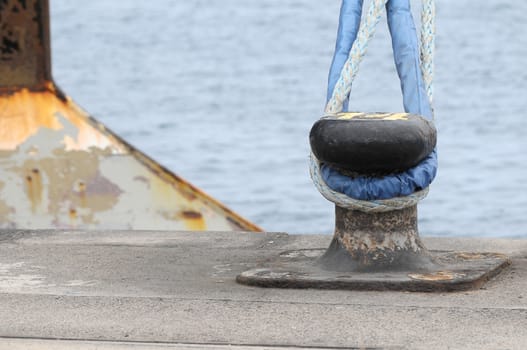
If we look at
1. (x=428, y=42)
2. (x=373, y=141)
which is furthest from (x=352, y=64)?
(x=373, y=141)

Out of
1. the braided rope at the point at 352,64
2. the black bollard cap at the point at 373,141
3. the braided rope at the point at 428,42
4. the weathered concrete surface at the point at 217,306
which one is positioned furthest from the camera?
the braided rope at the point at 428,42

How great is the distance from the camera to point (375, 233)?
504 centimetres

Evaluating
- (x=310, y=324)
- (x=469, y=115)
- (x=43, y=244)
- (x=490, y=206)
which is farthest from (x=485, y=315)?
(x=469, y=115)

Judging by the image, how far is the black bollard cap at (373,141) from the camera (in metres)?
4.82

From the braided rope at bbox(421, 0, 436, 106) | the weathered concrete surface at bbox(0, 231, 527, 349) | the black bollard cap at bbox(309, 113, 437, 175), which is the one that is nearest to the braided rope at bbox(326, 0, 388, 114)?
the braided rope at bbox(421, 0, 436, 106)

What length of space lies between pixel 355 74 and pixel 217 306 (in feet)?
3.85

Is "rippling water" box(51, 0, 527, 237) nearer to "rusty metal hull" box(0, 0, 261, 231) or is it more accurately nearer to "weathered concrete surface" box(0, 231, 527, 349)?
"rusty metal hull" box(0, 0, 261, 231)

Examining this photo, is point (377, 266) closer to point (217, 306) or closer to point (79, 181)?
point (217, 306)

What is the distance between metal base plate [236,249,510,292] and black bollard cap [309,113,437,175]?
388mm

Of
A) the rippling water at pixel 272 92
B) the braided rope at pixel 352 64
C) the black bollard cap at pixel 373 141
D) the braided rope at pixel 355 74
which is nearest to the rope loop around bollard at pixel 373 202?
the braided rope at pixel 355 74

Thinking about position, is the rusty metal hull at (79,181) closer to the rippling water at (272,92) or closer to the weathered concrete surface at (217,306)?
the weathered concrete surface at (217,306)

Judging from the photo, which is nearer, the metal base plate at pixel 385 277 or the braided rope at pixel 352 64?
the metal base plate at pixel 385 277

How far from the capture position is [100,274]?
536 centimetres

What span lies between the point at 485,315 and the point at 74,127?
582 centimetres
